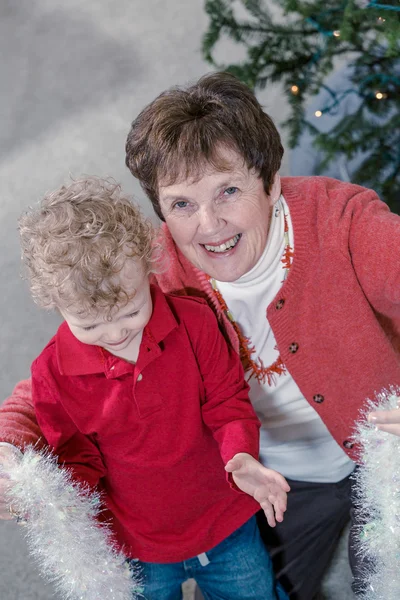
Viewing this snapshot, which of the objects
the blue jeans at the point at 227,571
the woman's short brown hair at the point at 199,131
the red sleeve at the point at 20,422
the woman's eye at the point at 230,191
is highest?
the woman's short brown hair at the point at 199,131

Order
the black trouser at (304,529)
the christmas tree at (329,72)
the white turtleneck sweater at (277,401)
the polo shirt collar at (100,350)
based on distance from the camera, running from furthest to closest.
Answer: the christmas tree at (329,72) < the black trouser at (304,529) < the white turtleneck sweater at (277,401) < the polo shirt collar at (100,350)

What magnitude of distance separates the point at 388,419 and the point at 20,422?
0.58m

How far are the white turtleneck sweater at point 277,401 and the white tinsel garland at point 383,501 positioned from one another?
0.23 meters

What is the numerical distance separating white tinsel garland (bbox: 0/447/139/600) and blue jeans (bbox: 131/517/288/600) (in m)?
0.15

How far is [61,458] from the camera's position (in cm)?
128

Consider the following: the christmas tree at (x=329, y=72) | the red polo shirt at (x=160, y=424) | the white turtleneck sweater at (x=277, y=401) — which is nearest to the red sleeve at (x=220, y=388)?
the red polo shirt at (x=160, y=424)

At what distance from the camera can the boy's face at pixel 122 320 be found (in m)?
1.15

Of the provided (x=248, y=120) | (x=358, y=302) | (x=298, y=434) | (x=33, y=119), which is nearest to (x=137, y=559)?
(x=298, y=434)

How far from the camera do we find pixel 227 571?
141 cm

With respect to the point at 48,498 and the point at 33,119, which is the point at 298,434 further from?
the point at 33,119

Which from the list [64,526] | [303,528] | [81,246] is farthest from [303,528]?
[81,246]

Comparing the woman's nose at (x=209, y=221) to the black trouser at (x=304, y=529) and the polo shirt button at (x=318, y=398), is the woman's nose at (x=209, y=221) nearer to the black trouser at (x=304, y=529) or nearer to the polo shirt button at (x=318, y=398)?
the polo shirt button at (x=318, y=398)

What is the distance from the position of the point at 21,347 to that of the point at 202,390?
1.24 meters

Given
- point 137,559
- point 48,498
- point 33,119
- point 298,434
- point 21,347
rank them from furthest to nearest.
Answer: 1. point 33,119
2. point 21,347
3. point 298,434
4. point 137,559
5. point 48,498
